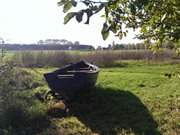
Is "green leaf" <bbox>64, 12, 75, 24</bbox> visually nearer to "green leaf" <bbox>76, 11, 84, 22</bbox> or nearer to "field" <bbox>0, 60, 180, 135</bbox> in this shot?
"green leaf" <bbox>76, 11, 84, 22</bbox>

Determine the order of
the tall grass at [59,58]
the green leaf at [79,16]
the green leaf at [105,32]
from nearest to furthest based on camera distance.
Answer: the green leaf at [79,16], the green leaf at [105,32], the tall grass at [59,58]

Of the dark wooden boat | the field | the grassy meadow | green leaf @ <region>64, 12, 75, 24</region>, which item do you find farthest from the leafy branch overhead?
the dark wooden boat

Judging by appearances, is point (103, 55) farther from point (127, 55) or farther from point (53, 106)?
point (53, 106)

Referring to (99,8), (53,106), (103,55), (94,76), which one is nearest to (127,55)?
(103,55)

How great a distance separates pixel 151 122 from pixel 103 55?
26.0m

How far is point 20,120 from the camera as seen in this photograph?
39.3 feet

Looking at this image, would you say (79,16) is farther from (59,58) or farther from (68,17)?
(59,58)

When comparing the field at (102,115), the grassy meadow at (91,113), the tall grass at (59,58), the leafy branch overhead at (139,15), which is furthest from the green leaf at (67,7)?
the tall grass at (59,58)

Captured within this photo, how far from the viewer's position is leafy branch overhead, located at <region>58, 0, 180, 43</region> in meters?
2.91

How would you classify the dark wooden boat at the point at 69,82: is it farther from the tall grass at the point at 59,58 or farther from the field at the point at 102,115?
the tall grass at the point at 59,58

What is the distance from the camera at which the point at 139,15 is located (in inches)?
151

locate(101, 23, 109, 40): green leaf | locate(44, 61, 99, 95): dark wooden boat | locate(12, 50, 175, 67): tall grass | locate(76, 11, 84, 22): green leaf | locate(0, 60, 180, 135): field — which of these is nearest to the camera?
locate(76, 11, 84, 22): green leaf

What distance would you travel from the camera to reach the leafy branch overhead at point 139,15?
115 inches

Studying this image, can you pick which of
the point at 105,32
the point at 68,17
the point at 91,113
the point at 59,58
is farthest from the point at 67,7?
the point at 59,58
